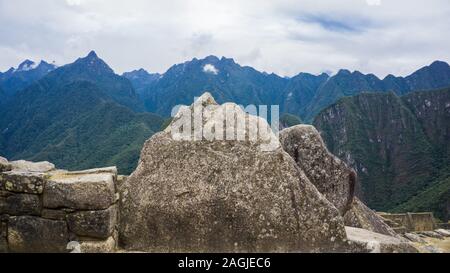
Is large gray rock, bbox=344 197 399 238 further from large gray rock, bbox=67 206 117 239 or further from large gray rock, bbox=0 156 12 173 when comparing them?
large gray rock, bbox=0 156 12 173

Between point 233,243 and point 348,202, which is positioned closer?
point 233,243

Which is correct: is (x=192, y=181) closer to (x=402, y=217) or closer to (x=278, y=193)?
(x=278, y=193)

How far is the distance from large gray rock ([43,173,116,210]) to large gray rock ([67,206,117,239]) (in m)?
0.10

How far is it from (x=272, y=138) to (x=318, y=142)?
4565 mm

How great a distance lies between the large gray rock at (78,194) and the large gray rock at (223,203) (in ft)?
1.98

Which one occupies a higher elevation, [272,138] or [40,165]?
[272,138]

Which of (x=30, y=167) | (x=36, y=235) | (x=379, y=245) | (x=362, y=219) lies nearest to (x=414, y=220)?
(x=362, y=219)

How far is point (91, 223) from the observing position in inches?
277

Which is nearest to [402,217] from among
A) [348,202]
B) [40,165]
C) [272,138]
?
[348,202]

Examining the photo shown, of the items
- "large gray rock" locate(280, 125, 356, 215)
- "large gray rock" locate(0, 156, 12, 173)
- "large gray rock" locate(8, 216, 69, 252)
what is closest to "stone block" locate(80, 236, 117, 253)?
"large gray rock" locate(8, 216, 69, 252)

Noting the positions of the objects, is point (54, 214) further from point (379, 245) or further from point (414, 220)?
point (414, 220)

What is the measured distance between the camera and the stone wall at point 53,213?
7.02 meters

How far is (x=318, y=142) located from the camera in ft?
39.2
